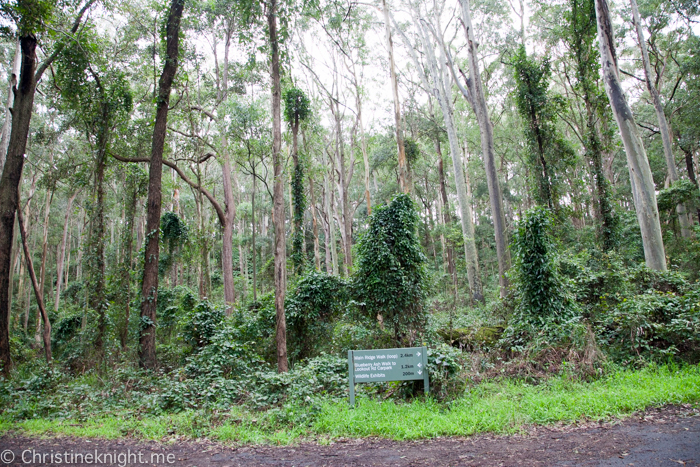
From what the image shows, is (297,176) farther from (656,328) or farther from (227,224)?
(656,328)

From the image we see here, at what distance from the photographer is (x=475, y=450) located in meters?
4.45

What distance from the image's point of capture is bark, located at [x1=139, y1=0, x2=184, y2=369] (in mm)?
9672

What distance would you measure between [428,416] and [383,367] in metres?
1.00

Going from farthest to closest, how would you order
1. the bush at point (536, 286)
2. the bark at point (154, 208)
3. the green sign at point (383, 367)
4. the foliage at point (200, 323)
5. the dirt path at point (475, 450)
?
the foliage at point (200, 323)
the bark at point (154, 208)
the bush at point (536, 286)
the green sign at point (383, 367)
the dirt path at point (475, 450)

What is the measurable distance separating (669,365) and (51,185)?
23028 mm

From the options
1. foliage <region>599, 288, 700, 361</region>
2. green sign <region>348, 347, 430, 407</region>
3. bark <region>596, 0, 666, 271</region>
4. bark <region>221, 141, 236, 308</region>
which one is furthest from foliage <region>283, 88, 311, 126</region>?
foliage <region>599, 288, 700, 361</region>

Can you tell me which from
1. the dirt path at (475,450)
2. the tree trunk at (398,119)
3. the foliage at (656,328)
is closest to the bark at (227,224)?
the tree trunk at (398,119)

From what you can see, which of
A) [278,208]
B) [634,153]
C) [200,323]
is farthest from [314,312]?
[634,153]

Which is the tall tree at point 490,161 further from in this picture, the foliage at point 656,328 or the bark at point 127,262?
the bark at point 127,262

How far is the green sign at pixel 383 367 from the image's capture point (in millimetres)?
6016

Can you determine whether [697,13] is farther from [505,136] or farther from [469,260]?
[469,260]

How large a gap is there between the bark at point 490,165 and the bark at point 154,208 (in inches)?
417

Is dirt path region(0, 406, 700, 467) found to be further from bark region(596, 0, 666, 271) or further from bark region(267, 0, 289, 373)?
bark region(596, 0, 666, 271)

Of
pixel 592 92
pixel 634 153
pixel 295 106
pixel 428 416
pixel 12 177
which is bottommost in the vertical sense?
pixel 428 416
